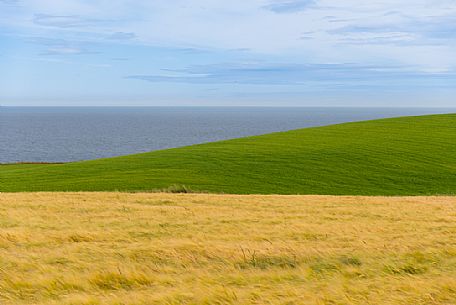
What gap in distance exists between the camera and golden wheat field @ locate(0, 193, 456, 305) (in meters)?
5.78

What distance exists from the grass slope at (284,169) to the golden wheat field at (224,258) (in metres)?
19.7

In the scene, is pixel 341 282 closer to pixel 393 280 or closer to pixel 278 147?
pixel 393 280

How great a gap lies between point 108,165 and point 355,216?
1302 inches

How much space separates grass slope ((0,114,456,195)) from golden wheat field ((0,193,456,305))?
1973 cm

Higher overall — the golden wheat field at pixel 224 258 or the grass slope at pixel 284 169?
the golden wheat field at pixel 224 258

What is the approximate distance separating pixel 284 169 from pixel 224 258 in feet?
106

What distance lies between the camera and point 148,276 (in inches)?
267

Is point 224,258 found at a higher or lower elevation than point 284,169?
higher

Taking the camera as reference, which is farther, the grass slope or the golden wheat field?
the grass slope

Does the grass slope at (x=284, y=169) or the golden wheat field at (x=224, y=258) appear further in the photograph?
the grass slope at (x=284, y=169)

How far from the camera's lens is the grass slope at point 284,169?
34.5 m

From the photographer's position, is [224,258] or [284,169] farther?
[284,169]

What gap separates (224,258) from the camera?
26.2ft

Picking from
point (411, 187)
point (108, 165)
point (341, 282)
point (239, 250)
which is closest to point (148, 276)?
point (239, 250)
